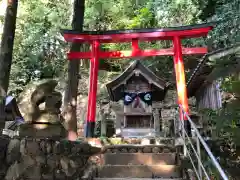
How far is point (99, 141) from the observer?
693 cm

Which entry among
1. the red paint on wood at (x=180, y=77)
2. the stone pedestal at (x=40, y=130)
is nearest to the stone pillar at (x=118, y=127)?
the red paint on wood at (x=180, y=77)

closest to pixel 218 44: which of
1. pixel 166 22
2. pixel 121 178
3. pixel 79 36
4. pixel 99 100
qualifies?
pixel 166 22

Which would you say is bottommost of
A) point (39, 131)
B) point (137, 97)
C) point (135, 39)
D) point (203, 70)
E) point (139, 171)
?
point (139, 171)

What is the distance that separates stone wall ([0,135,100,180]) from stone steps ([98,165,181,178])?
63 cm

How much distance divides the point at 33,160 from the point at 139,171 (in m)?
2.04

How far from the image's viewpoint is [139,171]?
16.0 ft

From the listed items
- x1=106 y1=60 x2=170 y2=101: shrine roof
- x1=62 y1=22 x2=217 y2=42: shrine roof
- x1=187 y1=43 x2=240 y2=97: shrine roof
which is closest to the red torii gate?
x1=62 y1=22 x2=217 y2=42: shrine roof

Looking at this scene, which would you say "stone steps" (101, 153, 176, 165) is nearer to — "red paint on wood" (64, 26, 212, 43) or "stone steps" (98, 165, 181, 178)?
"stone steps" (98, 165, 181, 178)

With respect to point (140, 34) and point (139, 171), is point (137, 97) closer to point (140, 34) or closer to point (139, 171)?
point (140, 34)

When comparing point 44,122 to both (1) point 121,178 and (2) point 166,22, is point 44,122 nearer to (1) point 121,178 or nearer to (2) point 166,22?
(1) point 121,178

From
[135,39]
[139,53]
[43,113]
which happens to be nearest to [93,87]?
[139,53]

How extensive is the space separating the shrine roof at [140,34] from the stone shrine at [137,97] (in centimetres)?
156

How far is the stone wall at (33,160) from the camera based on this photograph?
4.56 m

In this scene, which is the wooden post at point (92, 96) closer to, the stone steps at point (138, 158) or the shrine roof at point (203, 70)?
the stone steps at point (138, 158)
